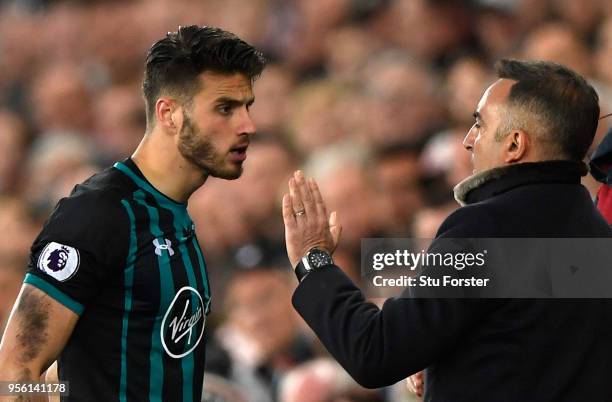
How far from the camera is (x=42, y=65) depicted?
7090 millimetres

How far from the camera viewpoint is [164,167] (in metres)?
2.67

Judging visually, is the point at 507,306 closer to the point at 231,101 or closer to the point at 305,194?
the point at 305,194

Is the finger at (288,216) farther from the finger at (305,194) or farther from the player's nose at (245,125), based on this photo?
the player's nose at (245,125)

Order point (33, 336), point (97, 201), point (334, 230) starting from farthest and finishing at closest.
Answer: point (334, 230)
point (97, 201)
point (33, 336)

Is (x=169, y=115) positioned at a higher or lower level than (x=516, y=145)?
higher

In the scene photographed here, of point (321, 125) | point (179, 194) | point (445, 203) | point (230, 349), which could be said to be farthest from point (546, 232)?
point (321, 125)

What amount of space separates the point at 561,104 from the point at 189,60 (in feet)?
2.89

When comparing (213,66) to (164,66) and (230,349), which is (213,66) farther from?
(230,349)

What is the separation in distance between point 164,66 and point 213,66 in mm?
117

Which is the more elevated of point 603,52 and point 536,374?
point 603,52

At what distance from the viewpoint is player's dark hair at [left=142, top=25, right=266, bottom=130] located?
2682 millimetres

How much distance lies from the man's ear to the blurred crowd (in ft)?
4.91

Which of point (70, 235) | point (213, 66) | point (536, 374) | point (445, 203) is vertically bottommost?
point (536, 374)

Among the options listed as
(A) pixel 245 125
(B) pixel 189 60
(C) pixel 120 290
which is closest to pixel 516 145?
(A) pixel 245 125
